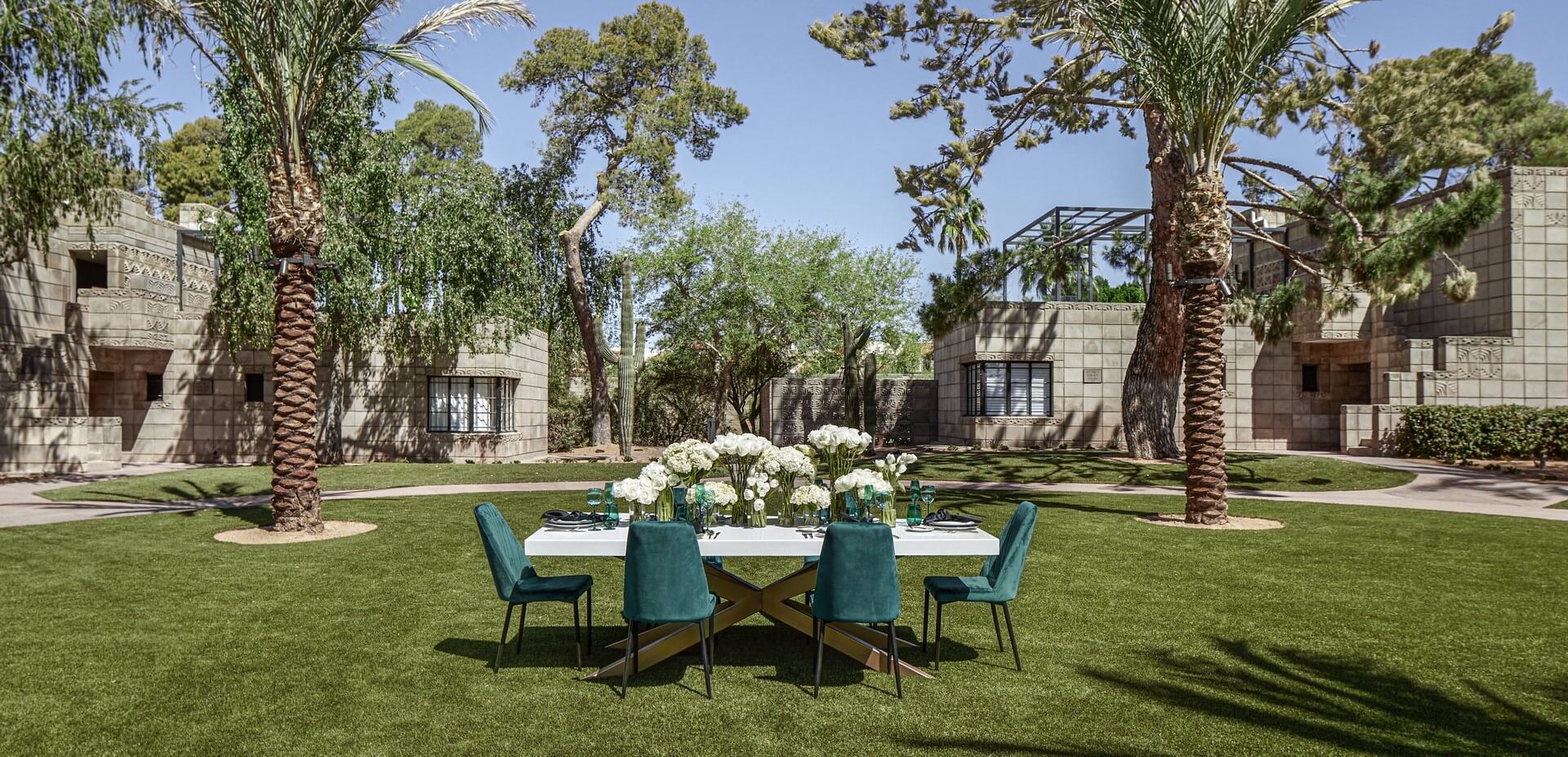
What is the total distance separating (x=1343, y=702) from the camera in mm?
5473

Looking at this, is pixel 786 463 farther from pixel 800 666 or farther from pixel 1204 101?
pixel 1204 101

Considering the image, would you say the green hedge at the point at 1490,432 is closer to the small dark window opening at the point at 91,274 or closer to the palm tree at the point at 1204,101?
the palm tree at the point at 1204,101

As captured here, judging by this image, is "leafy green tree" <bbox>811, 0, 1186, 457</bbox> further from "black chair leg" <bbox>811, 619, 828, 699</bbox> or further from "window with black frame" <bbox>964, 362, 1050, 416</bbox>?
"black chair leg" <bbox>811, 619, 828, 699</bbox>

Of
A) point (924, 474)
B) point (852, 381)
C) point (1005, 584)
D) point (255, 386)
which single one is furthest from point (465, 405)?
point (1005, 584)

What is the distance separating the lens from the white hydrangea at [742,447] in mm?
6523

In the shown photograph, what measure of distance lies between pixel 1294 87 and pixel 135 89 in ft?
70.4

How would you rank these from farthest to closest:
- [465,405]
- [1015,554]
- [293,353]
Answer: [465,405]
[293,353]
[1015,554]

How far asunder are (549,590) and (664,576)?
1.11 meters

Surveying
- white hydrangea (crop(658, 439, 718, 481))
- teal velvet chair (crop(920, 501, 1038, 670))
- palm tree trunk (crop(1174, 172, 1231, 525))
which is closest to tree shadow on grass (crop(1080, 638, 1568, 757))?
teal velvet chair (crop(920, 501, 1038, 670))

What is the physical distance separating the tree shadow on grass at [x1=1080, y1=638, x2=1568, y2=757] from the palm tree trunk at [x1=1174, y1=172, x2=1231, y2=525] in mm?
6774

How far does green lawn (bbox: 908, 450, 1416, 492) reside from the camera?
1814cm

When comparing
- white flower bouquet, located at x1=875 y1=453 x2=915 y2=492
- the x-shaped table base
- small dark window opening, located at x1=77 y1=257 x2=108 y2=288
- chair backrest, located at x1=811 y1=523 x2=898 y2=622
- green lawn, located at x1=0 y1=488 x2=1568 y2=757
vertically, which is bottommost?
green lawn, located at x1=0 y1=488 x2=1568 y2=757

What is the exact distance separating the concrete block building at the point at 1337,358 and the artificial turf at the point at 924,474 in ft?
12.5

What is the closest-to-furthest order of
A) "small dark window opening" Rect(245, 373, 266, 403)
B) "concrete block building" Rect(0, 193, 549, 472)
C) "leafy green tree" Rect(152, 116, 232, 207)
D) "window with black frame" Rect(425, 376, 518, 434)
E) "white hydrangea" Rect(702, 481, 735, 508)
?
"white hydrangea" Rect(702, 481, 735, 508), "concrete block building" Rect(0, 193, 549, 472), "small dark window opening" Rect(245, 373, 266, 403), "window with black frame" Rect(425, 376, 518, 434), "leafy green tree" Rect(152, 116, 232, 207)
